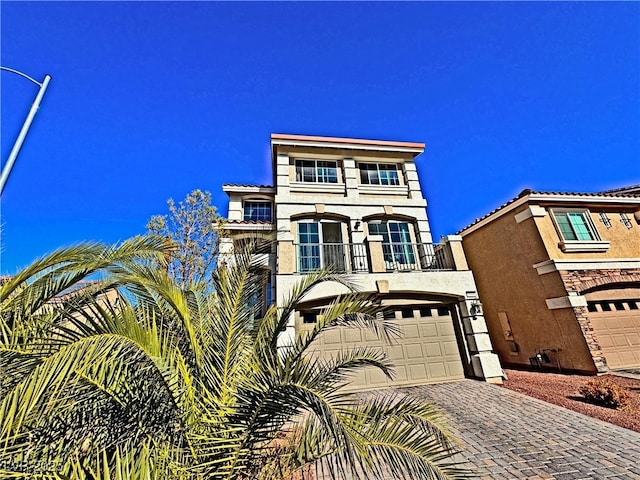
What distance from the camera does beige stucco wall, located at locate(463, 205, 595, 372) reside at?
9.23m

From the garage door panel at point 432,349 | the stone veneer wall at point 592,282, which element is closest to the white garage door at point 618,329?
the stone veneer wall at point 592,282

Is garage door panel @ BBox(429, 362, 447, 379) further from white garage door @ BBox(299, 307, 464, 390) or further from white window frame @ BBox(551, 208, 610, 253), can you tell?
white window frame @ BBox(551, 208, 610, 253)

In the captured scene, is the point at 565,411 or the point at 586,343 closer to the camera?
the point at 565,411

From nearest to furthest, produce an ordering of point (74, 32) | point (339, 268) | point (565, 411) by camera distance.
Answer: point (565, 411), point (74, 32), point (339, 268)

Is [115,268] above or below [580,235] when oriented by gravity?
below

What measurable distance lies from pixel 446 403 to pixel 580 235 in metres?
9.14

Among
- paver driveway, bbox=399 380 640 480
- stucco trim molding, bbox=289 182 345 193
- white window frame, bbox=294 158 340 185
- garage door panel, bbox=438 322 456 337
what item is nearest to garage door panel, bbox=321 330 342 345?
paver driveway, bbox=399 380 640 480

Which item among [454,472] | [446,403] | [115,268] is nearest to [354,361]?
[454,472]

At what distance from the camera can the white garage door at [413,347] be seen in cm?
825

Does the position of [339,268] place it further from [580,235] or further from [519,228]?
[580,235]

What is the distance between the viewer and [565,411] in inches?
225

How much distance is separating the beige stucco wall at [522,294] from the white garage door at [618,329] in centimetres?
121

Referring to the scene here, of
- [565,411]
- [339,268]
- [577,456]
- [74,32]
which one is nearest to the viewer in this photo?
[577,456]

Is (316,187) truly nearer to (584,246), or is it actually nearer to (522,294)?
(522,294)
